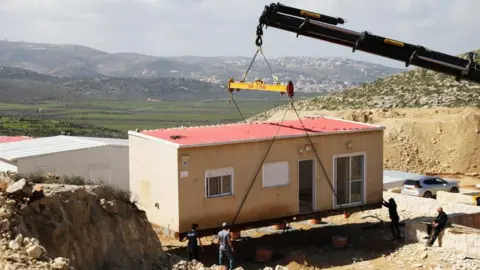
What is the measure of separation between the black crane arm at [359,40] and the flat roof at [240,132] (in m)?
2.81

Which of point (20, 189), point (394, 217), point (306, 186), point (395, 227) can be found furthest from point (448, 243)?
point (20, 189)

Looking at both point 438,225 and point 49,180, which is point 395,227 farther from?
point 49,180

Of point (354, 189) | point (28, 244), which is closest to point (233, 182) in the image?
point (354, 189)

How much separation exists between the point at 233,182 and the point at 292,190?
2.22m

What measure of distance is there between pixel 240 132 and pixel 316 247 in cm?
450

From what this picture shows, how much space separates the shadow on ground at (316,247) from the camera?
19906 millimetres

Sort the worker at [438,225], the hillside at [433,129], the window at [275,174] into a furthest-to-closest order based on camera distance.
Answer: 1. the hillside at [433,129]
2. the window at [275,174]
3. the worker at [438,225]

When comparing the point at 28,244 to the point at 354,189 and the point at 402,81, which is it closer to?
the point at 354,189

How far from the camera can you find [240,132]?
2112 centimetres

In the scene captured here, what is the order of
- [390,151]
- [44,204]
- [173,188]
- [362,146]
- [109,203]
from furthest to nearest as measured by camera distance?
[390,151] < [362,146] < [173,188] < [109,203] < [44,204]

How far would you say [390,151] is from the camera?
43.7 metres

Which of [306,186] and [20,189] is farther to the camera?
[306,186]

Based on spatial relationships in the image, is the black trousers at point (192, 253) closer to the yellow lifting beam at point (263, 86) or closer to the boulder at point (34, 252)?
the yellow lifting beam at point (263, 86)

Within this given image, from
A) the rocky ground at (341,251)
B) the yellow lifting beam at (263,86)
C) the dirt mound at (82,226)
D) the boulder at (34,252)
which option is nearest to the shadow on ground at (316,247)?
the rocky ground at (341,251)
